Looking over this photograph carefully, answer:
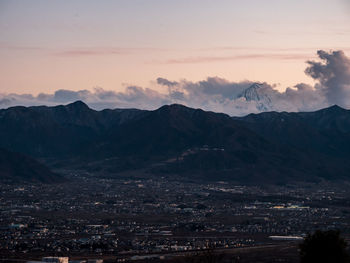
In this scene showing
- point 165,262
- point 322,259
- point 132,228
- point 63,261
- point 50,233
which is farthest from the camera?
point 132,228

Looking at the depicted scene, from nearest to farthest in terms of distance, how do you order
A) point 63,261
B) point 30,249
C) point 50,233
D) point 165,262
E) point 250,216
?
point 63,261 < point 165,262 < point 30,249 < point 50,233 < point 250,216

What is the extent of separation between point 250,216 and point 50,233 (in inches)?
2164

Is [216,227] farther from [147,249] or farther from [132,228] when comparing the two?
[147,249]

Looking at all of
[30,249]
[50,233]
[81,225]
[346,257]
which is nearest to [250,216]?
[81,225]

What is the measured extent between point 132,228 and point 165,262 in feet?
170

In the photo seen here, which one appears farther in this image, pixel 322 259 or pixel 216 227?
pixel 216 227

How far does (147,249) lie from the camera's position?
13450cm

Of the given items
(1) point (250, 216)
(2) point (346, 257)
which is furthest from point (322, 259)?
(1) point (250, 216)

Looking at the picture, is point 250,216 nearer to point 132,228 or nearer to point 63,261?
point 132,228

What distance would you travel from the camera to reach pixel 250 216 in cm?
19725

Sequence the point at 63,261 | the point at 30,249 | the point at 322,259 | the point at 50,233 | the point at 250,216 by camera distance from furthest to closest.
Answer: the point at 250,216 < the point at 50,233 < the point at 30,249 < the point at 63,261 < the point at 322,259

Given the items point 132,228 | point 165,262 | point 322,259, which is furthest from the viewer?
point 132,228

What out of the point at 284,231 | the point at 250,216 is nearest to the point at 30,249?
the point at 284,231

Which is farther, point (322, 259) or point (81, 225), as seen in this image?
point (81, 225)
